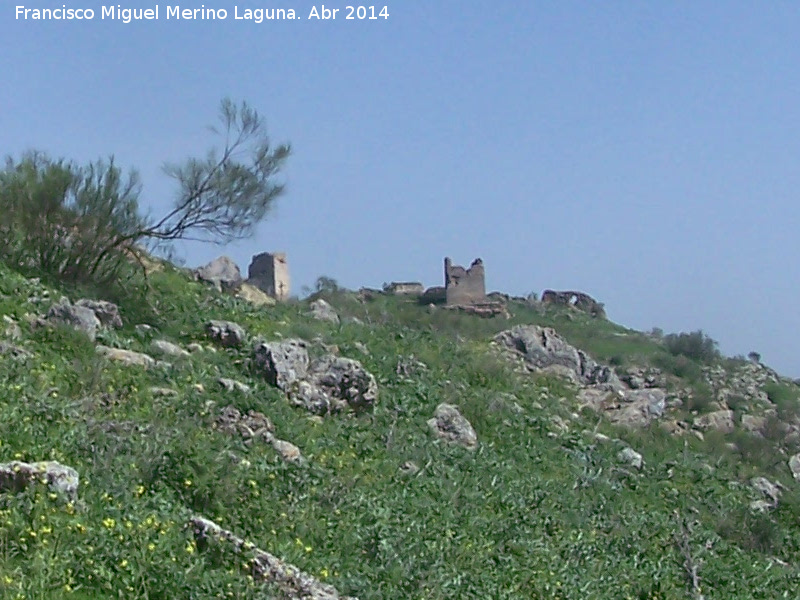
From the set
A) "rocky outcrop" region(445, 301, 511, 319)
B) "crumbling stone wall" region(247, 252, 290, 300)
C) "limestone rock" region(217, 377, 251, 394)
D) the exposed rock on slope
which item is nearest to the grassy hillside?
"limestone rock" region(217, 377, 251, 394)

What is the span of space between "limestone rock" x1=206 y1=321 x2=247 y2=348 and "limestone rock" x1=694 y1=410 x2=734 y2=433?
980 centimetres

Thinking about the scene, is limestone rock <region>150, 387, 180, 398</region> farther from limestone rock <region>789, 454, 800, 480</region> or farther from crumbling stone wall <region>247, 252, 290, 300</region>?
crumbling stone wall <region>247, 252, 290, 300</region>

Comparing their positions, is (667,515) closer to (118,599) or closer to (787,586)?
(787,586)

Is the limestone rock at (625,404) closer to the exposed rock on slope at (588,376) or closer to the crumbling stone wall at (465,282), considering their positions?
the exposed rock on slope at (588,376)

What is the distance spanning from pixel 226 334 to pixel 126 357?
7.41 feet

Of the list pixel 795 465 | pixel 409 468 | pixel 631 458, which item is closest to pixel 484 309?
pixel 795 465

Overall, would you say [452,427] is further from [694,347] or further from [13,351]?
[694,347]

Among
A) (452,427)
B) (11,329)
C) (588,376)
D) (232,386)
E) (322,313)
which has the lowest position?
(11,329)

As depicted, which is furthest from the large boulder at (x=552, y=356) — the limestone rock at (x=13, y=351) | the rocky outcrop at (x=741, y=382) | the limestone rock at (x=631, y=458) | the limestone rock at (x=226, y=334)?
the limestone rock at (x=13, y=351)

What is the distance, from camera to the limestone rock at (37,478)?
7.12 m

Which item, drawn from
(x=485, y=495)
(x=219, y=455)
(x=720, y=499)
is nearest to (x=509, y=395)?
(x=720, y=499)

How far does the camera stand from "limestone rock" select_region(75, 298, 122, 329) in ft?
45.2

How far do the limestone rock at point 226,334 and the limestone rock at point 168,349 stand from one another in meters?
0.82

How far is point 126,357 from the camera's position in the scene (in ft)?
40.4
